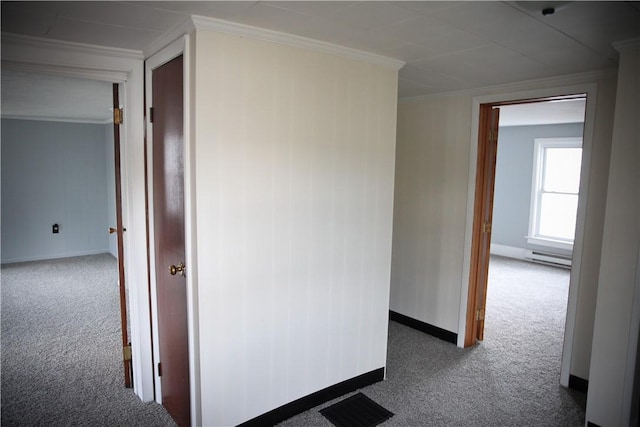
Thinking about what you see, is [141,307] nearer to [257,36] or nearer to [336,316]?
[336,316]

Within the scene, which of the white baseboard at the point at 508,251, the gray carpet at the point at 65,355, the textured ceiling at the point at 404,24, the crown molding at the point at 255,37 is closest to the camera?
the textured ceiling at the point at 404,24

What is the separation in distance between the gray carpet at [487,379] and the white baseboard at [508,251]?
252cm

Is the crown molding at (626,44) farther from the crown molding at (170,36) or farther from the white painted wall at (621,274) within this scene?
the crown molding at (170,36)

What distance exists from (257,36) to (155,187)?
1066 millimetres

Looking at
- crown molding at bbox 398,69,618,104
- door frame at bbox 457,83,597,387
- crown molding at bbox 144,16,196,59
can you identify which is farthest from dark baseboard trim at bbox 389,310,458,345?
crown molding at bbox 144,16,196,59

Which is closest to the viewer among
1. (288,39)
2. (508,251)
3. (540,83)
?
(288,39)

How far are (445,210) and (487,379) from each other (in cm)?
138

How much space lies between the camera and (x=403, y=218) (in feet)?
13.2

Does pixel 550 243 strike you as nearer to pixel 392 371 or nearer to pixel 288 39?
pixel 392 371

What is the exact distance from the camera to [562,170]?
21.6 feet

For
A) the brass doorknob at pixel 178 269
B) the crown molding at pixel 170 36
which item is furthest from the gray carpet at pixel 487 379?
the crown molding at pixel 170 36

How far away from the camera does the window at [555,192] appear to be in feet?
21.2

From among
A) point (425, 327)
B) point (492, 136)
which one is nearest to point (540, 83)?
point (492, 136)

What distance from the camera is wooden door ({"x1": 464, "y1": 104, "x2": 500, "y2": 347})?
3.47 metres
